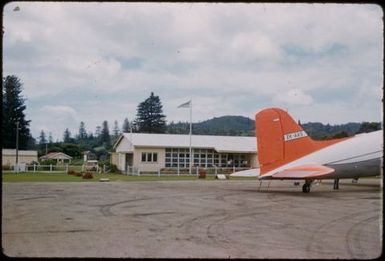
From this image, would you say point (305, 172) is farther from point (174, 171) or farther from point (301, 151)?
point (174, 171)

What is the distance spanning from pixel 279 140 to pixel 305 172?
2.27m

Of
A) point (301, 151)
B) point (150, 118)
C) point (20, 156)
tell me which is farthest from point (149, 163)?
point (150, 118)

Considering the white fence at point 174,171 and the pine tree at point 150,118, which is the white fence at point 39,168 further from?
the pine tree at point 150,118

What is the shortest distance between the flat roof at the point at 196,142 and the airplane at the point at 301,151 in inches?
1067

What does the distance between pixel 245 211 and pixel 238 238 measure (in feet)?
14.5

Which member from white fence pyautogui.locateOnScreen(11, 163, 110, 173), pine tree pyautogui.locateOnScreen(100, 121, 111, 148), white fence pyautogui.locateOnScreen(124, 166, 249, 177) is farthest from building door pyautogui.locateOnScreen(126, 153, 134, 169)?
pine tree pyautogui.locateOnScreen(100, 121, 111, 148)

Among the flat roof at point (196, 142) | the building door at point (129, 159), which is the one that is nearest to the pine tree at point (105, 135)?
the flat roof at point (196, 142)

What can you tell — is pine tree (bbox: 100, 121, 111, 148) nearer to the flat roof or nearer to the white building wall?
the flat roof

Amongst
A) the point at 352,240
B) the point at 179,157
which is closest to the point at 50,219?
the point at 352,240

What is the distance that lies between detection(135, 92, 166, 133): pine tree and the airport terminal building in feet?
153

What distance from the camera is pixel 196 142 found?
50.1m

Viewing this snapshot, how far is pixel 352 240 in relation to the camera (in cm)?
817

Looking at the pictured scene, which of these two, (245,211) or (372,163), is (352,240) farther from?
(372,163)

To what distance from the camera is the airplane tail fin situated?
20.1m
